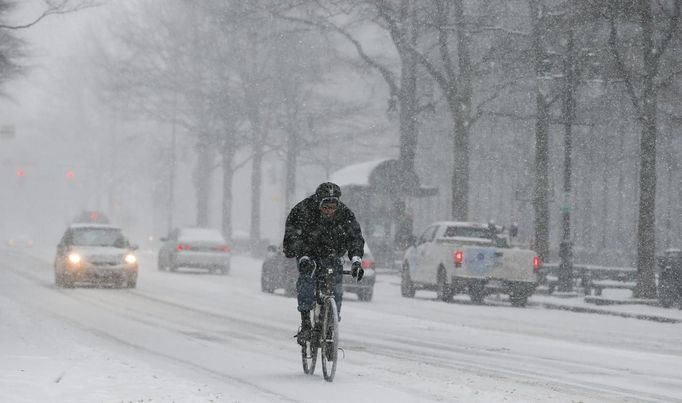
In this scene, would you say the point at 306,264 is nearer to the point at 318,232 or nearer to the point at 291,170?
the point at 318,232

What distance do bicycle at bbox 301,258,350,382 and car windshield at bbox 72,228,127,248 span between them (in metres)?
21.3

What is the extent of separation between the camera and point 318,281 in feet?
42.8

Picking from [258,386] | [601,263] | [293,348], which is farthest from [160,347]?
[601,263]

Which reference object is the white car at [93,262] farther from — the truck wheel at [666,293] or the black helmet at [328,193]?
the black helmet at [328,193]

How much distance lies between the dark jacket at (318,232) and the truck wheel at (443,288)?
1775 cm

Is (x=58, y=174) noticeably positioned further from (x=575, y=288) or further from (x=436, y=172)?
(x=575, y=288)

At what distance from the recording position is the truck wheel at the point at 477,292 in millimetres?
30000

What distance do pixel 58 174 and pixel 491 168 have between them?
7895cm

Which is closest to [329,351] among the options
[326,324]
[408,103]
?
[326,324]

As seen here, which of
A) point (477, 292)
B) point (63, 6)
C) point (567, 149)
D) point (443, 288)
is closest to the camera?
point (477, 292)

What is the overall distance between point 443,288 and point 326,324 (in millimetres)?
18049

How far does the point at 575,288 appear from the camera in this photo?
120 ft

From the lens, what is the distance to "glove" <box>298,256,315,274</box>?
12.7 metres

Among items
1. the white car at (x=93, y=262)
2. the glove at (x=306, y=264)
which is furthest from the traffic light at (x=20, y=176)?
the glove at (x=306, y=264)
